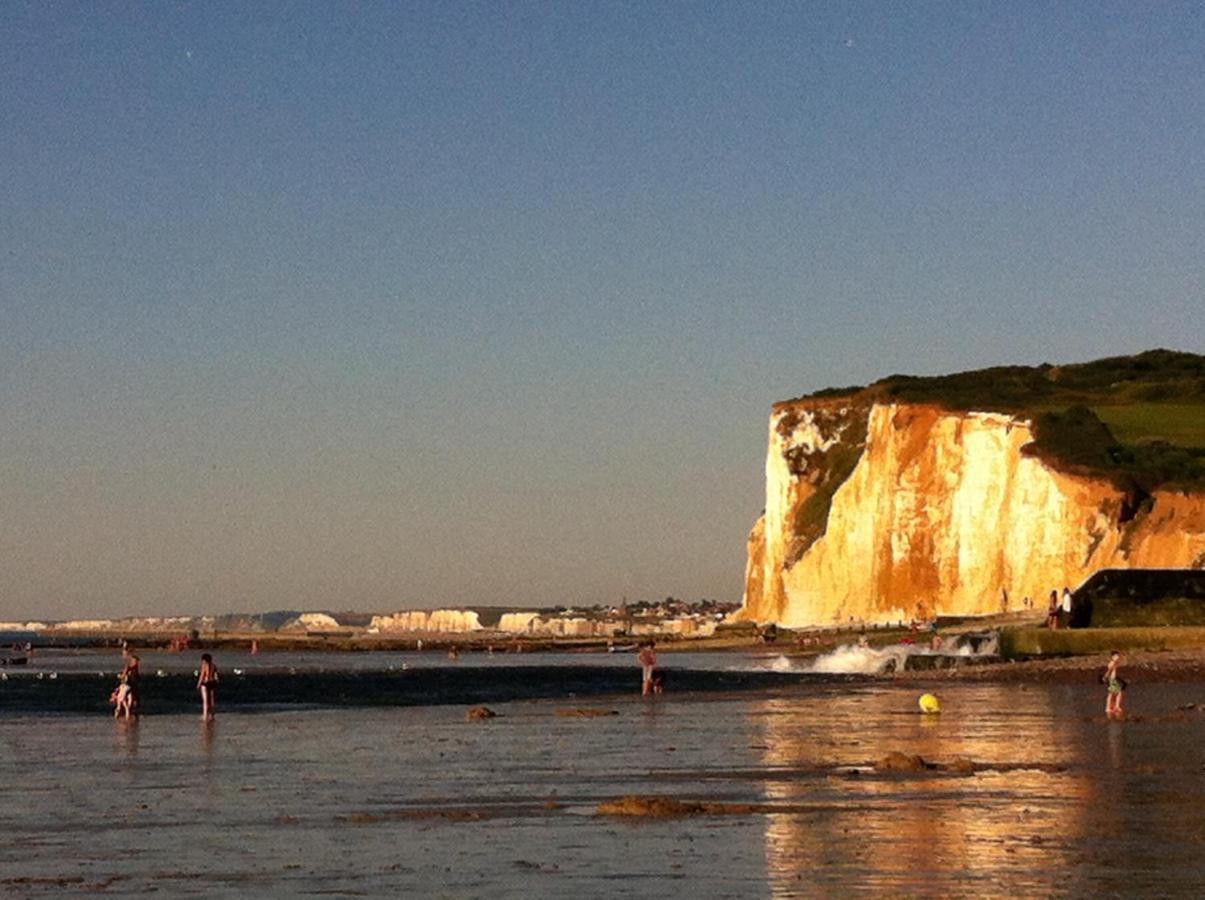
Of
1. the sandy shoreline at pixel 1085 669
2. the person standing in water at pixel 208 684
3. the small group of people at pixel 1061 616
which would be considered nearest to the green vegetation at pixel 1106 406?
the small group of people at pixel 1061 616

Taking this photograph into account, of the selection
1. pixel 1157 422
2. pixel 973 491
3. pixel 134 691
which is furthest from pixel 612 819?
pixel 1157 422

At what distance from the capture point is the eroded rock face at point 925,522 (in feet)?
300

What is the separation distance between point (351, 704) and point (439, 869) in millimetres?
34541

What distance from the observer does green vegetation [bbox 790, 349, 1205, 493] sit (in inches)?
3691

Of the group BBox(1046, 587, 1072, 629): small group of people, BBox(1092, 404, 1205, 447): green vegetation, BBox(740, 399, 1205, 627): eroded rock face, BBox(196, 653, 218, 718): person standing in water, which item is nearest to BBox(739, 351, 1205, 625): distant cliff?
BBox(740, 399, 1205, 627): eroded rock face

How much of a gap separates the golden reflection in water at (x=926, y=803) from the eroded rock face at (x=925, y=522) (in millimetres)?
54796

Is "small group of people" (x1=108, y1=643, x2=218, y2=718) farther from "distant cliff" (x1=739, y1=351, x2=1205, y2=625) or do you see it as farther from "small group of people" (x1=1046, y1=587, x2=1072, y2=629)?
Result: "distant cliff" (x1=739, y1=351, x2=1205, y2=625)

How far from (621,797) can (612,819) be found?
237 cm

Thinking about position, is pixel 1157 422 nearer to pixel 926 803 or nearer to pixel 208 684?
pixel 208 684

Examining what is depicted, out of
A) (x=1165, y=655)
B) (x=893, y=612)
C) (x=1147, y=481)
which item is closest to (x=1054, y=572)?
(x=1147, y=481)

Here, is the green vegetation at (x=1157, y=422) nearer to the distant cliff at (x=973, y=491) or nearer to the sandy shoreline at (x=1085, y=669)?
the distant cliff at (x=973, y=491)

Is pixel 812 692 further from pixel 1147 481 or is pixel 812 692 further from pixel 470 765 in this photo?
pixel 1147 481

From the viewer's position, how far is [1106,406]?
120 m

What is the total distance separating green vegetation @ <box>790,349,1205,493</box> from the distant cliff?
14cm
